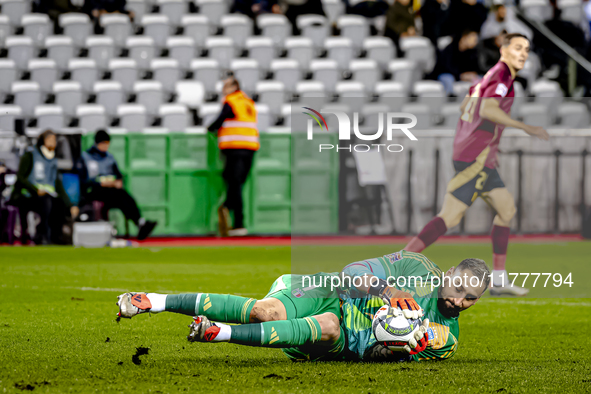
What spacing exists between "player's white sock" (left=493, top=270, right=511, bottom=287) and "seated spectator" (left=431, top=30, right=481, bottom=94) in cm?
751

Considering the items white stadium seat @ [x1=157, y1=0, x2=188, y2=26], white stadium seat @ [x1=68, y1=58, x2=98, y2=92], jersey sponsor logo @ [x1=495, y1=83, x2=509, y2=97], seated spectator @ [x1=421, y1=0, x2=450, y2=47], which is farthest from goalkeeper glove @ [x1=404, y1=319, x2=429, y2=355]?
white stadium seat @ [x1=157, y1=0, x2=188, y2=26]

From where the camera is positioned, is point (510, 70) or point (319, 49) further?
point (319, 49)

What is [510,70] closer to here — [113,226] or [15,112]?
[113,226]

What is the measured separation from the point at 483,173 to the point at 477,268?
1.71 metres

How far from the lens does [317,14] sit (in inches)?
518

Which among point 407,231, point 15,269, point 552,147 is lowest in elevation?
point 15,269

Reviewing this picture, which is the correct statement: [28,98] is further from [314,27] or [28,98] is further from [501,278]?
[501,278]

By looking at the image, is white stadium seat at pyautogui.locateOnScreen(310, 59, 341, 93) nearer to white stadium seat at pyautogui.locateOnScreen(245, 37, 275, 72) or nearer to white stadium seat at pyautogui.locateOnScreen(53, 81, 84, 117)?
white stadium seat at pyautogui.locateOnScreen(245, 37, 275, 72)

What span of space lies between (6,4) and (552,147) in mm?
11212

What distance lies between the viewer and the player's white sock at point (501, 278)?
458 centimetres

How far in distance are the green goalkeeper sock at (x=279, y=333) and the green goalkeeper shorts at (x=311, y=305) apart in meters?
0.13

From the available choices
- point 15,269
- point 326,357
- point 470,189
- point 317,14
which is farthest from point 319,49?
point 326,357

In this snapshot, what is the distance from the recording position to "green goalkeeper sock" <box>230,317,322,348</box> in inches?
120

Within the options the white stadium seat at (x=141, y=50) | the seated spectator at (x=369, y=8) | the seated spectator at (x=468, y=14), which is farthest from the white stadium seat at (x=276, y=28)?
the seated spectator at (x=468, y=14)
